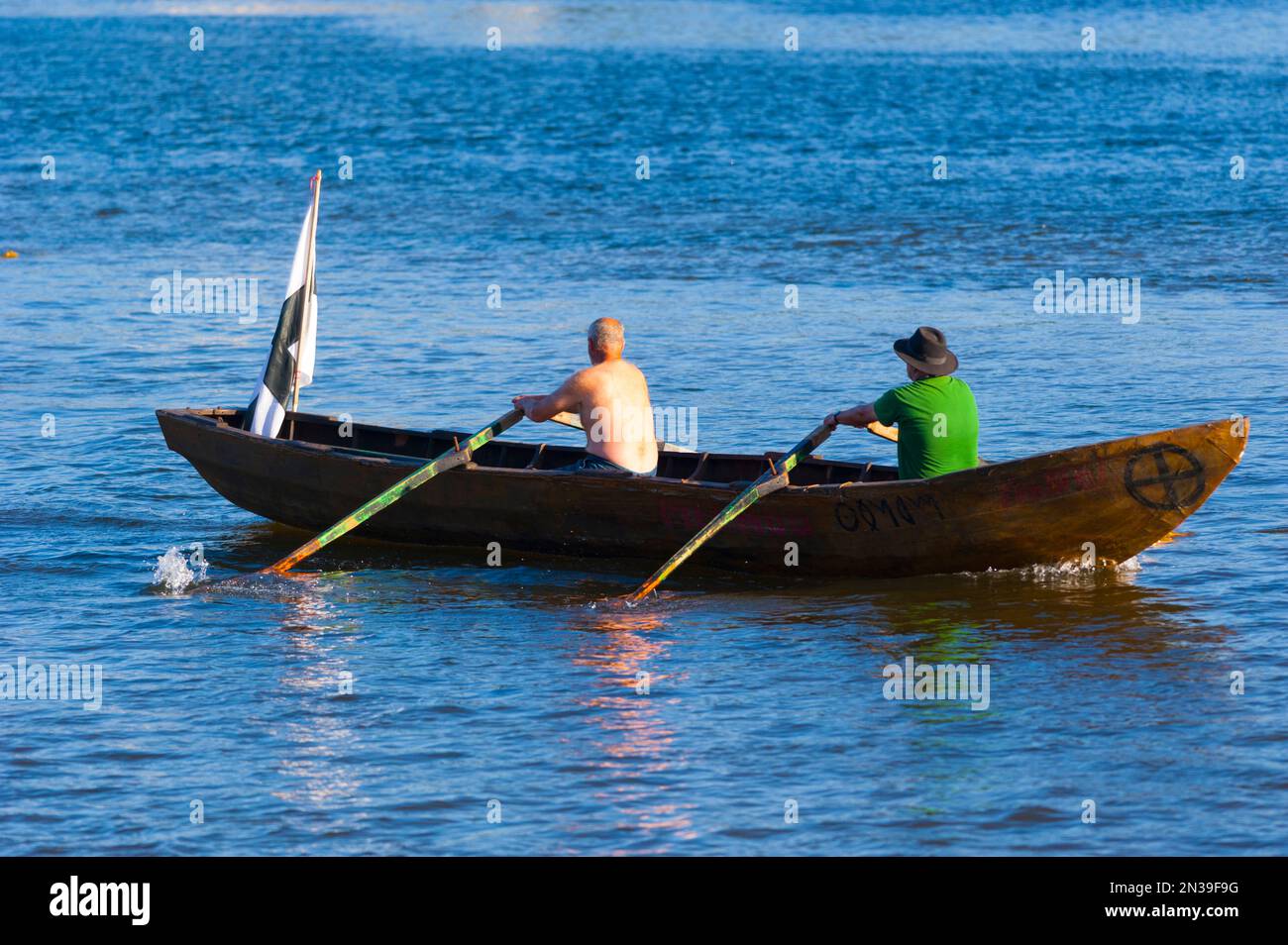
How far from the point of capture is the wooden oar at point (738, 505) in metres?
11.7

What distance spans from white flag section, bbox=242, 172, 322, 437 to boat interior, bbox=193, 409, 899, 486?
1.00 feet

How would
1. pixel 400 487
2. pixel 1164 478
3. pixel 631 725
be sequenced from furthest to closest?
pixel 400 487 → pixel 1164 478 → pixel 631 725

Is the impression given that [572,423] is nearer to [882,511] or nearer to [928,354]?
[882,511]

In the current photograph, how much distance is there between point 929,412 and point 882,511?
2.20 ft

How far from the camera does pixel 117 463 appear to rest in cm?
1566

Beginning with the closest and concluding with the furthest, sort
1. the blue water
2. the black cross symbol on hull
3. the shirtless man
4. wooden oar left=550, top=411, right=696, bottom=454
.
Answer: the blue water
the black cross symbol on hull
the shirtless man
wooden oar left=550, top=411, right=696, bottom=454

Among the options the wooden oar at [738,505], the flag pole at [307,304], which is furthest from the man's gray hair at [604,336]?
the flag pole at [307,304]

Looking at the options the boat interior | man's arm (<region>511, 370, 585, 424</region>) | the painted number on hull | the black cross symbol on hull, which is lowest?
the painted number on hull

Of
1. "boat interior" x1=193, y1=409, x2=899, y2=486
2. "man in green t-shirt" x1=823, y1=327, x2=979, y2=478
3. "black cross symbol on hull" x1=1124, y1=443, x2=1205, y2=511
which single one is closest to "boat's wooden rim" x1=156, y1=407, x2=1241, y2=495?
"boat interior" x1=193, y1=409, x2=899, y2=486

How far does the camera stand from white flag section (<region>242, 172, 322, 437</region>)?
45.5ft

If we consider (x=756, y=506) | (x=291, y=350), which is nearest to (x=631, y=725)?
(x=756, y=506)

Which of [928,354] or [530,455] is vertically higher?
[928,354]

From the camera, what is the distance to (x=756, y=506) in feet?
39.0

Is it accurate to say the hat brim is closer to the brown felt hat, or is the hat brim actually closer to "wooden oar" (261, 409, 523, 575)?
the brown felt hat
